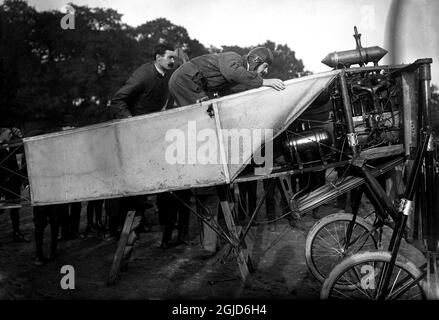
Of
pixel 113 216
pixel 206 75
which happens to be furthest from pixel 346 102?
pixel 113 216

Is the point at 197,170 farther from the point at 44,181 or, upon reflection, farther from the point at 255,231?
the point at 255,231

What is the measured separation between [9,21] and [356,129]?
4135cm

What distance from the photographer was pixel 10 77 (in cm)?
3475

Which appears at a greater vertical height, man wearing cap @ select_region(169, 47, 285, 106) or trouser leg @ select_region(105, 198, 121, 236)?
man wearing cap @ select_region(169, 47, 285, 106)

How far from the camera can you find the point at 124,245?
471cm

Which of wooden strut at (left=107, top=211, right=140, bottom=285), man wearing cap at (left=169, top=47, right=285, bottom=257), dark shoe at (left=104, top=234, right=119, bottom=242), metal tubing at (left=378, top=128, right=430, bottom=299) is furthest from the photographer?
dark shoe at (left=104, top=234, right=119, bottom=242)

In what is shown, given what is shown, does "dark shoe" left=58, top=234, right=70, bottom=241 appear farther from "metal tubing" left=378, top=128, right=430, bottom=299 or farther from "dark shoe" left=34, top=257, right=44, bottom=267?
"metal tubing" left=378, top=128, right=430, bottom=299

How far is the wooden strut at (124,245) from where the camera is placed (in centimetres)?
465

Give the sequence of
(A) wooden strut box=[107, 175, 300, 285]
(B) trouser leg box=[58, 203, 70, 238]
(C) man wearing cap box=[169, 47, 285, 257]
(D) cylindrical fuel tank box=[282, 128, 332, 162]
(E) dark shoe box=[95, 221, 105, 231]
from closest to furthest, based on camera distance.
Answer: (D) cylindrical fuel tank box=[282, 128, 332, 162] → (A) wooden strut box=[107, 175, 300, 285] → (C) man wearing cap box=[169, 47, 285, 257] → (B) trouser leg box=[58, 203, 70, 238] → (E) dark shoe box=[95, 221, 105, 231]

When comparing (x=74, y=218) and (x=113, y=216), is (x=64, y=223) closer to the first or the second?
(x=74, y=218)

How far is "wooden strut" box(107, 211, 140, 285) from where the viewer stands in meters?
4.65

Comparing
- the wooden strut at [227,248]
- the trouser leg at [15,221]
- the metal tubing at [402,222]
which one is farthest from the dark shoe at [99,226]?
the metal tubing at [402,222]

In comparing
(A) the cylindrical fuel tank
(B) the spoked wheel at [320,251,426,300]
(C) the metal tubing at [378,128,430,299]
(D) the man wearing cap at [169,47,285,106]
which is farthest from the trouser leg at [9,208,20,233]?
(C) the metal tubing at [378,128,430,299]
